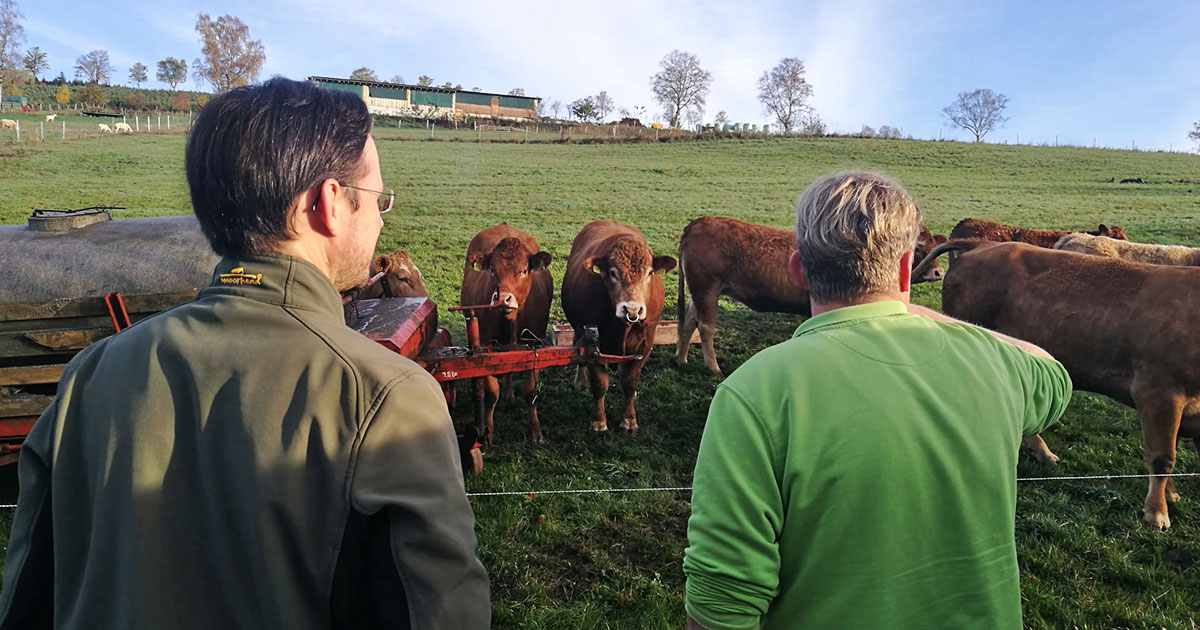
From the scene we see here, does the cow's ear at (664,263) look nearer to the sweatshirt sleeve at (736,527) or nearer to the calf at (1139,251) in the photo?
the calf at (1139,251)

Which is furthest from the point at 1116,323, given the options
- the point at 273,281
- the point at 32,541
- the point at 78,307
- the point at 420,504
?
the point at 78,307

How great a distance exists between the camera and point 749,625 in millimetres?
1545

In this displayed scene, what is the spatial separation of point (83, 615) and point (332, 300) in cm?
65

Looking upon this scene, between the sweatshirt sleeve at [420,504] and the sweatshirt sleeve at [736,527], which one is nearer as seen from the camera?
the sweatshirt sleeve at [420,504]

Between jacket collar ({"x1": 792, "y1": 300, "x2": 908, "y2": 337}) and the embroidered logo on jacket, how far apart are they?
3.84 feet

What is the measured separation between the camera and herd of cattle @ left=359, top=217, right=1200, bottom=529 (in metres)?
4.80

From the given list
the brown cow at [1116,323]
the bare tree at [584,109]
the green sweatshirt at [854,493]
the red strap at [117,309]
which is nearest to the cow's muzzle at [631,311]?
the brown cow at [1116,323]

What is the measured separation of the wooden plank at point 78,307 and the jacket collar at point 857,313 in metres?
3.97

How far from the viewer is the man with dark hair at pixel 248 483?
112 centimetres

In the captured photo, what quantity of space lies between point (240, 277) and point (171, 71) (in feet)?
265

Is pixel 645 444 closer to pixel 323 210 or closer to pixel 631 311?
pixel 631 311

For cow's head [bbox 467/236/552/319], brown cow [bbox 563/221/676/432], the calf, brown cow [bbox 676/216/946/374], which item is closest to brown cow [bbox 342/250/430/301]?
cow's head [bbox 467/236/552/319]

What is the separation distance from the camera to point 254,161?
1.26m

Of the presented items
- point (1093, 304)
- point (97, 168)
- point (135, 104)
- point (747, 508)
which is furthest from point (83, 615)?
point (135, 104)
